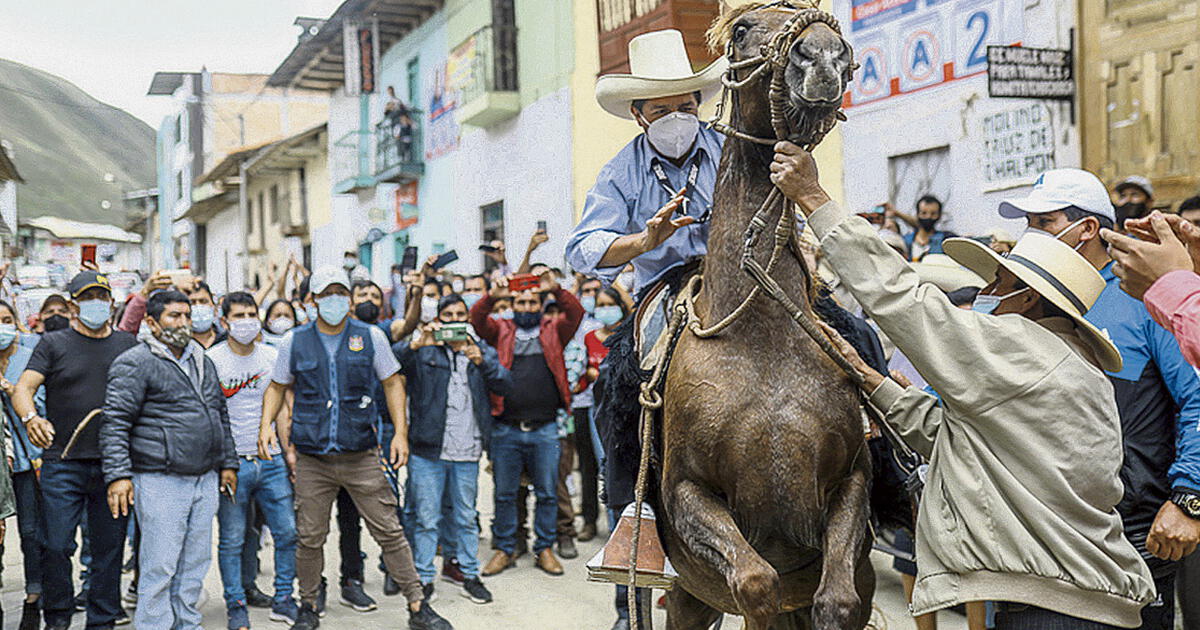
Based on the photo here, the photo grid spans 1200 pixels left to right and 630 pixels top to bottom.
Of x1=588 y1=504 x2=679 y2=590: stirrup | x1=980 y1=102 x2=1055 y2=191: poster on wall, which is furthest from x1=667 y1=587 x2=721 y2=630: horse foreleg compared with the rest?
x1=980 y1=102 x2=1055 y2=191: poster on wall

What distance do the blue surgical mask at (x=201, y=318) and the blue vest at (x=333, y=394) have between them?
1.03 meters

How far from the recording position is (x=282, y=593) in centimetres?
786

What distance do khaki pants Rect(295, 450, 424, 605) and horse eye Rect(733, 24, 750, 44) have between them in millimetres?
4716

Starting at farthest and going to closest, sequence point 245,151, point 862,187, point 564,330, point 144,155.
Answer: point 144,155
point 245,151
point 862,187
point 564,330

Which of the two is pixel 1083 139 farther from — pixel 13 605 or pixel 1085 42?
pixel 13 605

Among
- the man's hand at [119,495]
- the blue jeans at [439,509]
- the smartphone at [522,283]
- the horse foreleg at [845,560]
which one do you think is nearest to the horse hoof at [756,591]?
the horse foreleg at [845,560]

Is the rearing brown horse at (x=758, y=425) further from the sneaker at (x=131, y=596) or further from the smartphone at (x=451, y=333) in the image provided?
the sneaker at (x=131, y=596)

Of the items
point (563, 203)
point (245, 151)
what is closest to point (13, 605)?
point (563, 203)

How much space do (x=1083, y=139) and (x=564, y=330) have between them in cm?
502

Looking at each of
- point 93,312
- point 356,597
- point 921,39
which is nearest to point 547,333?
point 356,597

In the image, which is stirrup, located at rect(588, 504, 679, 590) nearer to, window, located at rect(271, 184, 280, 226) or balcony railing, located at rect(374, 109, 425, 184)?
balcony railing, located at rect(374, 109, 425, 184)

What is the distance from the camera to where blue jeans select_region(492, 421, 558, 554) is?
9117mm

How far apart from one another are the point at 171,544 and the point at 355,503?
1.25 meters

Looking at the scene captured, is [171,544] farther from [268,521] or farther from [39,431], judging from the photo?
[268,521]
